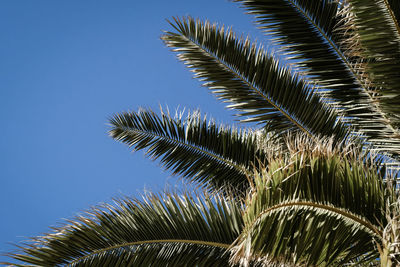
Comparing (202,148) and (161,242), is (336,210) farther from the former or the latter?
(202,148)

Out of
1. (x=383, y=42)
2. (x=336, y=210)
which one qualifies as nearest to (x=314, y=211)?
(x=336, y=210)

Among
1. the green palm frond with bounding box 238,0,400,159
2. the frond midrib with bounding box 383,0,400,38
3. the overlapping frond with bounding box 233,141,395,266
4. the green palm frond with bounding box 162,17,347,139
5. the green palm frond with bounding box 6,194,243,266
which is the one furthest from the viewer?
the green palm frond with bounding box 162,17,347,139

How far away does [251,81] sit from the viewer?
5.90 metres

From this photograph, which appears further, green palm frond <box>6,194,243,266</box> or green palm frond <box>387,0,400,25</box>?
green palm frond <box>387,0,400,25</box>

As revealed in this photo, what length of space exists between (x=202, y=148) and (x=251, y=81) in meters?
1.16

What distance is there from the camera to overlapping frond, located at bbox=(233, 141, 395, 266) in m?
3.08

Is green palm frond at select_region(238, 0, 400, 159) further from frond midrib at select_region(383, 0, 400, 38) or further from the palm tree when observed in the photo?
frond midrib at select_region(383, 0, 400, 38)

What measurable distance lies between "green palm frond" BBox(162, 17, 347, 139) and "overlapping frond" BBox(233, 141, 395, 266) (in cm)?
248

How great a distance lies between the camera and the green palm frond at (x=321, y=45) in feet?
17.4

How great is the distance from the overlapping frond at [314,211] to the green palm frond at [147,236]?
31.2 inches

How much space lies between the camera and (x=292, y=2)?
5395 mm

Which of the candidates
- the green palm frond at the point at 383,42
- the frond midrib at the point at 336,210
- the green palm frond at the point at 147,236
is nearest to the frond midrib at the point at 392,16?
the green palm frond at the point at 383,42

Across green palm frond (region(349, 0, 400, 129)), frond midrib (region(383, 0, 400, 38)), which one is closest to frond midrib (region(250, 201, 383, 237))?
green palm frond (region(349, 0, 400, 129))

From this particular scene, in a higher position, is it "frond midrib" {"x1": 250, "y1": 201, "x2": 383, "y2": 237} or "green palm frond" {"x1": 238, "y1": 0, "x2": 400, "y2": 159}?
"green palm frond" {"x1": 238, "y1": 0, "x2": 400, "y2": 159}
